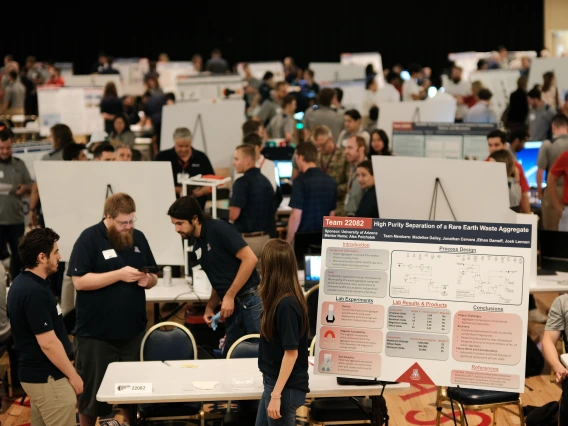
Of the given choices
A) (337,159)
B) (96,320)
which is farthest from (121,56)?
(96,320)

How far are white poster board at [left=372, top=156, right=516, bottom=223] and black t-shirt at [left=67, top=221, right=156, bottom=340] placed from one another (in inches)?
92.9

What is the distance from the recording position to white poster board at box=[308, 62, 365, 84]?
1809 centimetres

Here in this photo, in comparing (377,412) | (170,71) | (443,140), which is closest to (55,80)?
(170,71)

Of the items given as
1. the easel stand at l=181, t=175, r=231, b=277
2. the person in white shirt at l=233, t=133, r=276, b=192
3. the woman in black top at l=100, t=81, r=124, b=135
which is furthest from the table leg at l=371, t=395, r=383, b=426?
the woman in black top at l=100, t=81, r=124, b=135

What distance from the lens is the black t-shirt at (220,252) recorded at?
5.29m

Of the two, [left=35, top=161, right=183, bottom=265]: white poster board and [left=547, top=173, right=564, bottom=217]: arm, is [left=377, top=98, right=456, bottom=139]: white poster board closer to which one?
[left=547, top=173, right=564, bottom=217]: arm

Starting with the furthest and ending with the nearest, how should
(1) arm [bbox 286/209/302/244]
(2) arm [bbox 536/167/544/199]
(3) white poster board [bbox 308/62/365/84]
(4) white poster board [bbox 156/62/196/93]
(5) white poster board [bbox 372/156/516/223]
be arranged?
(4) white poster board [bbox 156/62/196/93] → (3) white poster board [bbox 308/62/365/84] → (2) arm [bbox 536/167/544/199] → (1) arm [bbox 286/209/302/244] → (5) white poster board [bbox 372/156/516/223]

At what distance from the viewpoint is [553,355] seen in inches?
185

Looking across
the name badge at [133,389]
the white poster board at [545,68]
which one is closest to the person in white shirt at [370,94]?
the white poster board at [545,68]

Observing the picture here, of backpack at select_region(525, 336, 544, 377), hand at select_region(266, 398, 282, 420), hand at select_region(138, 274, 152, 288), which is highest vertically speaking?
hand at select_region(138, 274, 152, 288)

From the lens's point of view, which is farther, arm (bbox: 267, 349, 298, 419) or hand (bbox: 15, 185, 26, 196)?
hand (bbox: 15, 185, 26, 196)

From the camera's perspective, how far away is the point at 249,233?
7.04 metres

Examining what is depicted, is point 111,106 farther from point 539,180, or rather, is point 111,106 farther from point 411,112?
point 539,180

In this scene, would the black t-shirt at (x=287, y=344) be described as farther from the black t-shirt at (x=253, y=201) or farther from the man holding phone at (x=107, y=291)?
the black t-shirt at (x=253, y=201)
